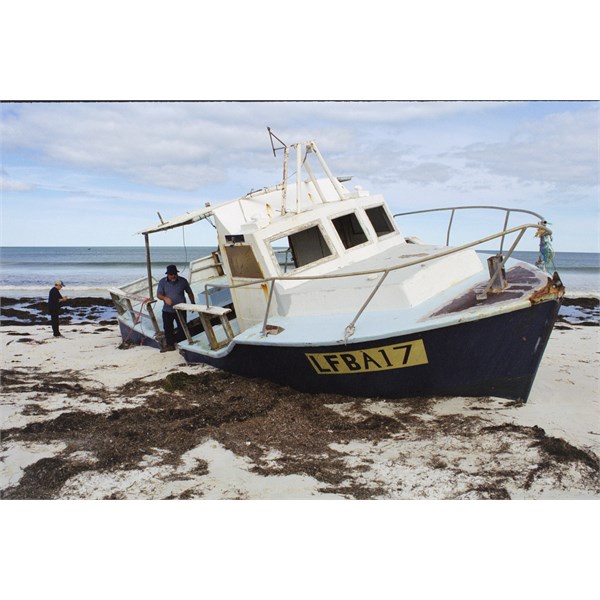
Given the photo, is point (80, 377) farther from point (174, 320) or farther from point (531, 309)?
point (531, 309)

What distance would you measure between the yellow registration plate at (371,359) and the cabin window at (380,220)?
2116mm

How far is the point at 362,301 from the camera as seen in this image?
4.55 m

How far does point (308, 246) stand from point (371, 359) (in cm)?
166

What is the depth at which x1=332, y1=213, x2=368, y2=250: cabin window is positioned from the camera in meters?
5.52

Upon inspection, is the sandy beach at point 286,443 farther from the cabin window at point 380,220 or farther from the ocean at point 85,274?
the ocean at point 85,274

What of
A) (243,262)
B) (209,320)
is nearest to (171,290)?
(209,320)

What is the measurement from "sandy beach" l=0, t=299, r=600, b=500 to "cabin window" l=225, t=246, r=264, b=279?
3.46ft

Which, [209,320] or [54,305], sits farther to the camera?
[54,305]

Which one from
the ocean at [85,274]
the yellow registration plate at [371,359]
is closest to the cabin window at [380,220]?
the yellow registration plate at [371,359]

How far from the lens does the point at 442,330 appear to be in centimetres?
374

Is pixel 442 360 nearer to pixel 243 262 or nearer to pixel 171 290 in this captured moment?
pixel 243 262

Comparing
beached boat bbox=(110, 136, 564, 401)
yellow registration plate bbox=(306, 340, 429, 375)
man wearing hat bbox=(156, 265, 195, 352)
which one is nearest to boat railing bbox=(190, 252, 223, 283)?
beached boat bbox=(110, 136, 564, 401)

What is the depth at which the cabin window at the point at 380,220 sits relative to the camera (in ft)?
19.1

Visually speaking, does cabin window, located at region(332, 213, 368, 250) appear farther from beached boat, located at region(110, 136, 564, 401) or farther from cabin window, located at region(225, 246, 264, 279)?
cabin window, located at region(225, 246, 264, 279)
